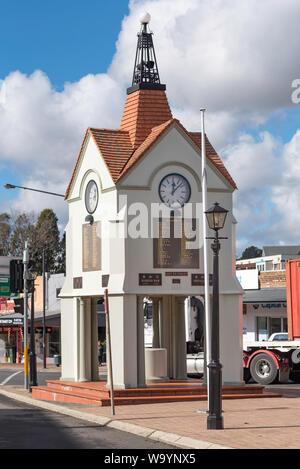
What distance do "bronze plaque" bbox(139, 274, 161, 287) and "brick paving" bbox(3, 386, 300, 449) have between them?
3379 millimetres

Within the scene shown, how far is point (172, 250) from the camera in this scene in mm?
22484

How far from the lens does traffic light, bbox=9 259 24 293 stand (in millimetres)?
28891

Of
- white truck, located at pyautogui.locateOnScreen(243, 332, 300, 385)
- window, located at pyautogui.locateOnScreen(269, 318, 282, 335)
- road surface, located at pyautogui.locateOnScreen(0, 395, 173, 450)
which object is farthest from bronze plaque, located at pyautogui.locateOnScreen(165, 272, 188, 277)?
window, located at pyautogui.locateOnScreen(269, 318, 282, 335)

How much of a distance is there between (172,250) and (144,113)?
4463mm

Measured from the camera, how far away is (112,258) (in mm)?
22188

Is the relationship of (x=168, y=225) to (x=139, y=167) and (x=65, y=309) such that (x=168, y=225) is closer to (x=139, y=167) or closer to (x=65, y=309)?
(x=139, y=167)

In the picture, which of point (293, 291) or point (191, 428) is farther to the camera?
point (293, 291)

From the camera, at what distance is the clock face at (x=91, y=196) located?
77.2 feet

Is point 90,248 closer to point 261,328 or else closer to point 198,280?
point 198,280

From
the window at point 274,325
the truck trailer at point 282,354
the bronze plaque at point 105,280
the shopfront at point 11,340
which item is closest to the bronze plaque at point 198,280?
the bronze plaque at point 105,280

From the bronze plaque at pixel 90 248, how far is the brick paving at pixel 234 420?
4.34 metres

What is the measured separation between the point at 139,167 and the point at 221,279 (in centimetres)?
387

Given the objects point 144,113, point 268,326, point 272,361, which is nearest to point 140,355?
point 144,113
